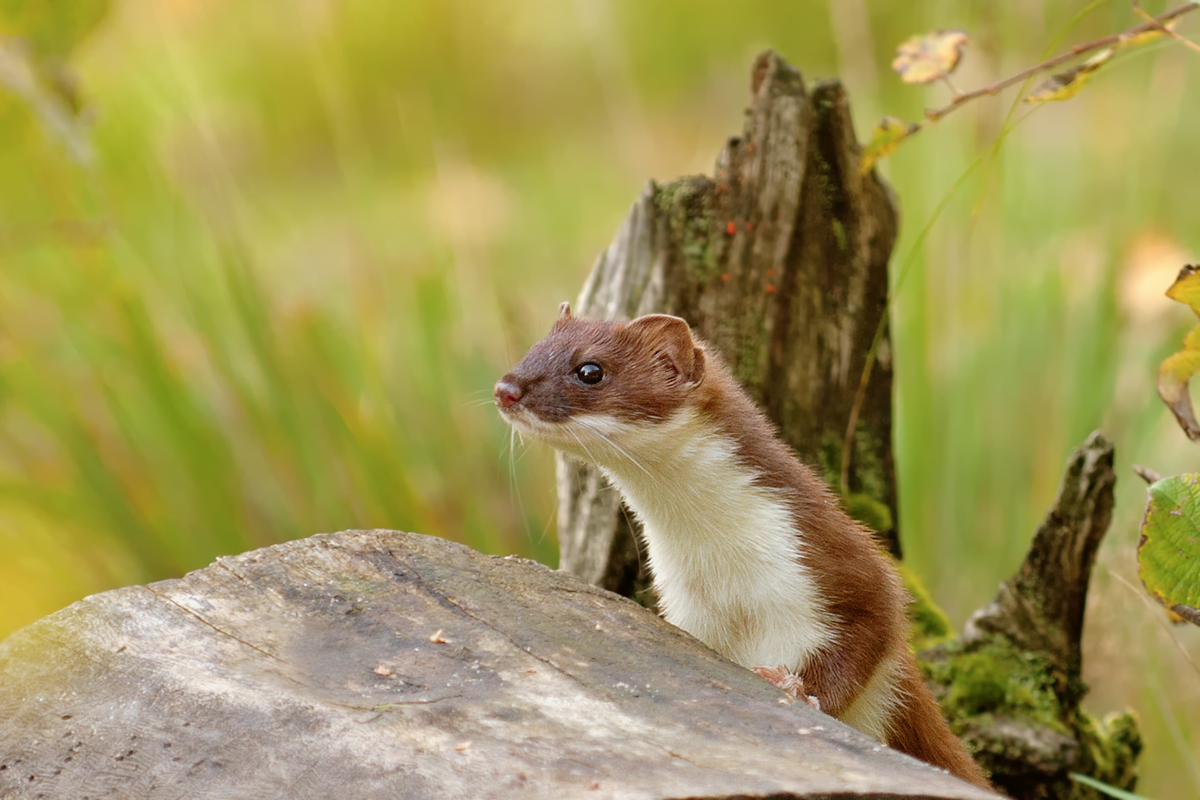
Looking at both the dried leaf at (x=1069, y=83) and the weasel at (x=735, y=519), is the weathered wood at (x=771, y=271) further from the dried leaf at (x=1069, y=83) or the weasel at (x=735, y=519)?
the dried leaf at (x=1069, y=83)

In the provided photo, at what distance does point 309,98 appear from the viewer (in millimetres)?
5875

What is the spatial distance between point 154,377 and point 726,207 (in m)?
1.81

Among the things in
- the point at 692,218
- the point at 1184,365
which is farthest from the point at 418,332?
the point at 1184,365

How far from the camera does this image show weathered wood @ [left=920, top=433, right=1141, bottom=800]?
286 centimetres

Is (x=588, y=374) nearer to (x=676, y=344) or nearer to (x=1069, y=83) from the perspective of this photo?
Answer: (x=676, y=344)

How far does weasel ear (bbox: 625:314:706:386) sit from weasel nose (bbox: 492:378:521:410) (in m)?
0.31

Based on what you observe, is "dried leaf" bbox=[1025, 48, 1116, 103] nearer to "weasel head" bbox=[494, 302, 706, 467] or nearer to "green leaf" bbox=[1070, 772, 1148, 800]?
"weasel head" bbox=[494, 302, 706, 467]

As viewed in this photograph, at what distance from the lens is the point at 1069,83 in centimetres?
221

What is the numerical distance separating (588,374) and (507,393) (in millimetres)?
184

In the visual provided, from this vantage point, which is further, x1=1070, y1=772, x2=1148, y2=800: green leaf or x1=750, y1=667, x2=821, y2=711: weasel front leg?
x1=750, y1=667, x2=821, y2=711: weasel front leg

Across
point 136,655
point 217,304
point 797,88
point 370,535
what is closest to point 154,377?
point 217,304

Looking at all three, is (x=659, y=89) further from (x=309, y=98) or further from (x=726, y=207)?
(x=726, y=207)

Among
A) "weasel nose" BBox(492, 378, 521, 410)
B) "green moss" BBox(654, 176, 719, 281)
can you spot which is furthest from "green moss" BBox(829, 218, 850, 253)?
"weasel nose" BBox(492, 378, 521, 410)

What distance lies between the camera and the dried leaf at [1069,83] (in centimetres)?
211
